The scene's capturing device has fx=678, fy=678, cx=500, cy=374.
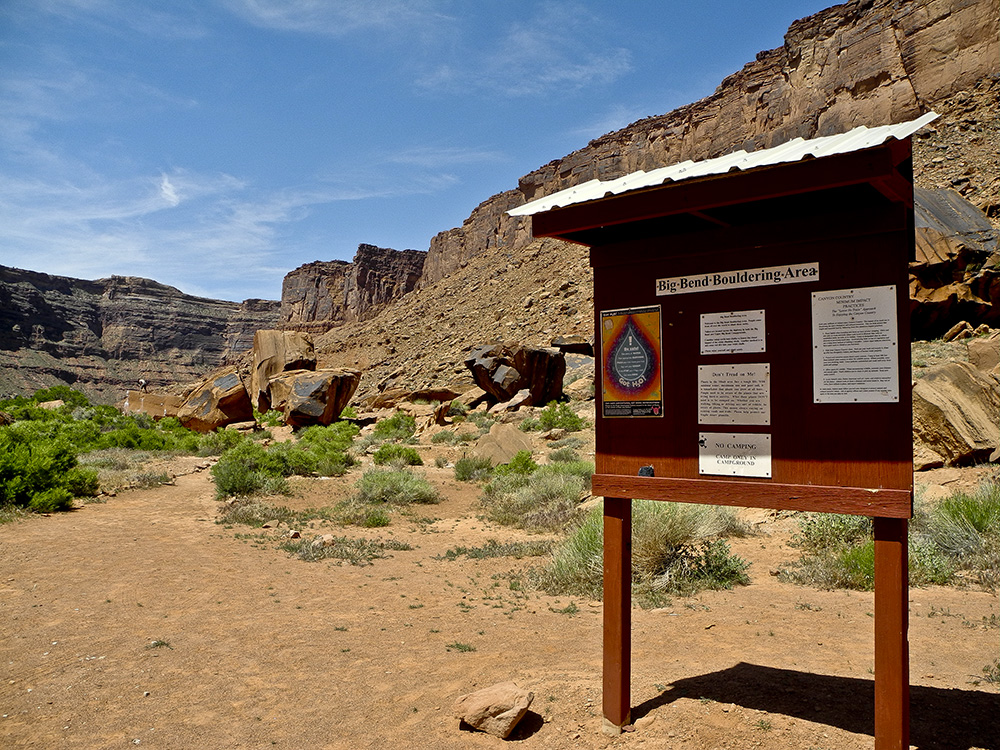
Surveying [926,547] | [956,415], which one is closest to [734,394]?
[926,547]

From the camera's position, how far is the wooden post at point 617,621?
3781 millimetres

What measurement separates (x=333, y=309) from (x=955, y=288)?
325ft

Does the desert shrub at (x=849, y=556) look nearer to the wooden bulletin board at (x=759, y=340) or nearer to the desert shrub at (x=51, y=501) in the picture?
the wooden bulletin board at (x=759, y=340)

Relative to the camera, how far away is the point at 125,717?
14.1 ft

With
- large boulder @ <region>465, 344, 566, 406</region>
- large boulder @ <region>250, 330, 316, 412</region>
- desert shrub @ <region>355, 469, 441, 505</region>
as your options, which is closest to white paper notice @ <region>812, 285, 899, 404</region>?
desert shrub @ <region>355, 469, 441, 505</region>

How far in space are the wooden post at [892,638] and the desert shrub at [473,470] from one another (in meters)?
13.3

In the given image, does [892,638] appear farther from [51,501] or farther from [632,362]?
[51,501]

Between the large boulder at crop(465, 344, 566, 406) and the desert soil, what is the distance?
1990 centimetres

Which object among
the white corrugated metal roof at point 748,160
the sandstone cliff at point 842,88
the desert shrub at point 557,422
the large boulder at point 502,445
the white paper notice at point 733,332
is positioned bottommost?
the large boulder at point 502,445

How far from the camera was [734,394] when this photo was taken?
11.3ft

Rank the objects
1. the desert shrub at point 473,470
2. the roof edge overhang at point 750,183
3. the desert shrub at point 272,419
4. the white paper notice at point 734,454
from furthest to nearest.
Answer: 1. the desert shrub at point 272,419
2. the desert shrub at point 473,470
3. the white paper notice at point 734,454
4. the roof edge overhang at point 750,183

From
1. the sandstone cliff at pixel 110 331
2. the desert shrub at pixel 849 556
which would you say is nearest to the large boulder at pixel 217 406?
the desert shrub at pixel 849 556

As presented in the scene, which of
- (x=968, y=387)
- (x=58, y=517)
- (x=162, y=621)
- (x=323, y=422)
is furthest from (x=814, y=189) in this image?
(x=323, y=422)

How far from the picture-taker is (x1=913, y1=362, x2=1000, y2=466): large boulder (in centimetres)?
974
